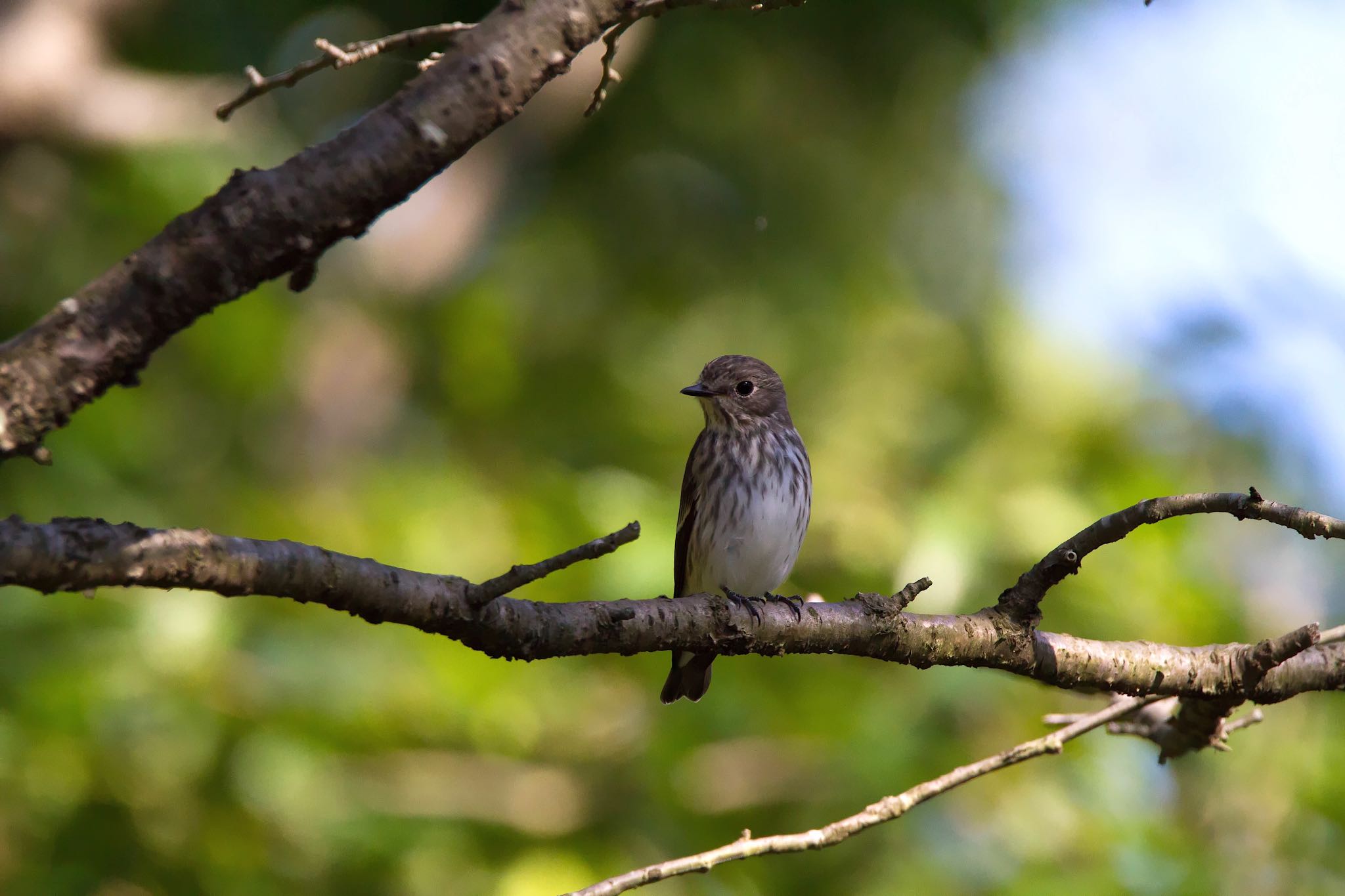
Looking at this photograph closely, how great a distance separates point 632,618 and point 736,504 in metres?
2.68

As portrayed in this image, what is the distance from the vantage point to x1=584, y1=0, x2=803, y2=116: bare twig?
2049mm

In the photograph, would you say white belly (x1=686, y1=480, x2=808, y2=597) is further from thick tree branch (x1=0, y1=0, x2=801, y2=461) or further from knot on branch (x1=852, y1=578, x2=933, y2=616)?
thick tree branch (x1=0, y1=0, x2=801, y2=461)

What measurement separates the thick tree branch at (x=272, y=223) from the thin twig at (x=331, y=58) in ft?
0.54

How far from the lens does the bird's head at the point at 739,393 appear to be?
5574 millimetres

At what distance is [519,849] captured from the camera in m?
5.08

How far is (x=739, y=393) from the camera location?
5.63 metres

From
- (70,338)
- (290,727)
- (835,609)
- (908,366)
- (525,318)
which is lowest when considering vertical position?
(70,338)

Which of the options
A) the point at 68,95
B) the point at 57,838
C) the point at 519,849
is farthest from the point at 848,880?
the point at 68,95

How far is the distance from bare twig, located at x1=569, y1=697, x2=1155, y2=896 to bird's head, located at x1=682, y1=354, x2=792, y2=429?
261cm

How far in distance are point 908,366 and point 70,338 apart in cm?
686

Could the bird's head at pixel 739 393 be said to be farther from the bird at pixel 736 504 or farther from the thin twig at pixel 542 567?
the thin twig at pixel 542 567

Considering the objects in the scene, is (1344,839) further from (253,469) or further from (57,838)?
(253,469)

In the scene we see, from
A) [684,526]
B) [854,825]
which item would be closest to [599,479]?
[684,526]

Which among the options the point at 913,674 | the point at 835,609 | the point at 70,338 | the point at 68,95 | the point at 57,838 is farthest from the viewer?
the point at 68,95
